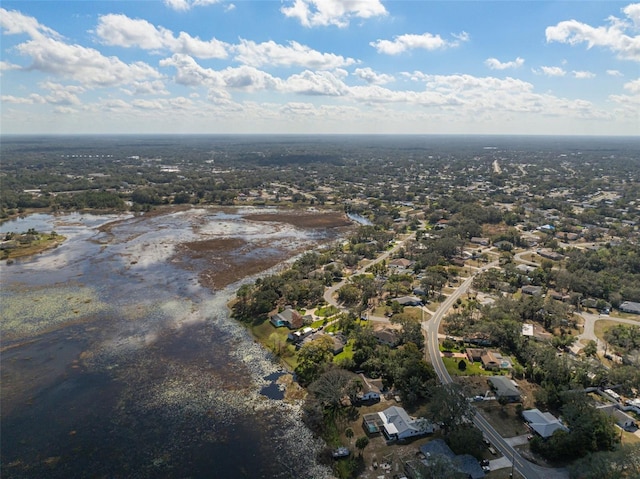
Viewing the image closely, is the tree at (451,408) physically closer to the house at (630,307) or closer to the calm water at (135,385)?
the calm water at (135,385)

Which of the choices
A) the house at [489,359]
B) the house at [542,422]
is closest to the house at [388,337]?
the house at [489,359]

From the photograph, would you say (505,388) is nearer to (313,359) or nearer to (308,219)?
(313,359)

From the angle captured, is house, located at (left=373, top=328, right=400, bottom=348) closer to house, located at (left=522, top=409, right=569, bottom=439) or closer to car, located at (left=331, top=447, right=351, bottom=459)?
house, located at (left=522, top=409, right=569, bottom=439)

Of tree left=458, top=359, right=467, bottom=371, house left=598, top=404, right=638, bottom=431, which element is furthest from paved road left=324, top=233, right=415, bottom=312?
house left=598, top=404, right=638, bottom=431

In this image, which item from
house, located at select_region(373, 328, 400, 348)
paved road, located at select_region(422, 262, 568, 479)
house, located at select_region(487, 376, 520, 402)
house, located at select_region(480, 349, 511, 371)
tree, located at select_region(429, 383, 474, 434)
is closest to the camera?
paved road, located at select_region(422, 262, 568, 479)

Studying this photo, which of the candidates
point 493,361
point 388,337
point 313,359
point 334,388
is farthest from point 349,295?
point 334,388
